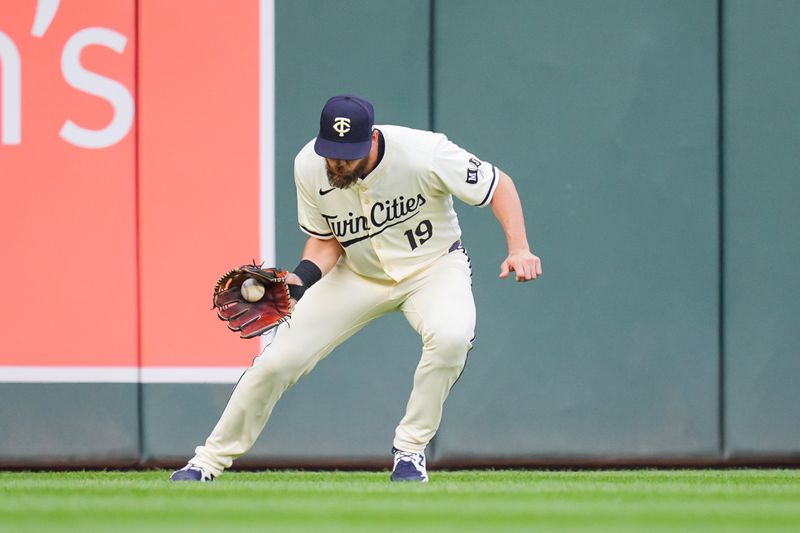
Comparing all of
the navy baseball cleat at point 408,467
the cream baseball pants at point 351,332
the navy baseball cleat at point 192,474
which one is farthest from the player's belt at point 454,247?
the navy baseball cleat at point 192,474

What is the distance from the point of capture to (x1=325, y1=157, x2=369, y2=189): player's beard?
4.42 metres

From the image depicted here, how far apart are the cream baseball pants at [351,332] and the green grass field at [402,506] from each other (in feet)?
0.59

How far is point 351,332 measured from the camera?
4742 millimetres

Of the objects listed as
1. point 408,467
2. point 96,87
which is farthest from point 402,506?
point 96,87

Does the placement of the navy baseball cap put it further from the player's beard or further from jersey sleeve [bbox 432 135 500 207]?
jersey sleeve [bbox 432 135 500 207]

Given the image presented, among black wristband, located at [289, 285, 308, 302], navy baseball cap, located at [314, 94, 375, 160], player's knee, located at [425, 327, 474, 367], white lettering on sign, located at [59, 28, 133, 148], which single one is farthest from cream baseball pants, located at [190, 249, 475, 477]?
white lettering on sign, located at [59, 28, 133, 148]

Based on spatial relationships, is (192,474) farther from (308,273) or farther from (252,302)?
(308,273)

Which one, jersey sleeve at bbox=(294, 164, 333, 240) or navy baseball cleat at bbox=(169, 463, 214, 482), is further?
jersey sleeve at bbox=(294, 164, 333, 240)

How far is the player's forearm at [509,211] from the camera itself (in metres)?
4.47

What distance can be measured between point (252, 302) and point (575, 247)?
1.96 metres

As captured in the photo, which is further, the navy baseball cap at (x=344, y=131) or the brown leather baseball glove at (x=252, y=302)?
the brown leather baseball glove at (x=252, y=302)

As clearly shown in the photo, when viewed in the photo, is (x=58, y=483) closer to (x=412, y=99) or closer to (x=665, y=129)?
(x=412, y=99)

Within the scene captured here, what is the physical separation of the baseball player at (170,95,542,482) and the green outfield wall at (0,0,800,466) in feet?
4.04

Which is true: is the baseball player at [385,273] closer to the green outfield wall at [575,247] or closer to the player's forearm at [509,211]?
the player's forearm at [509,211]
